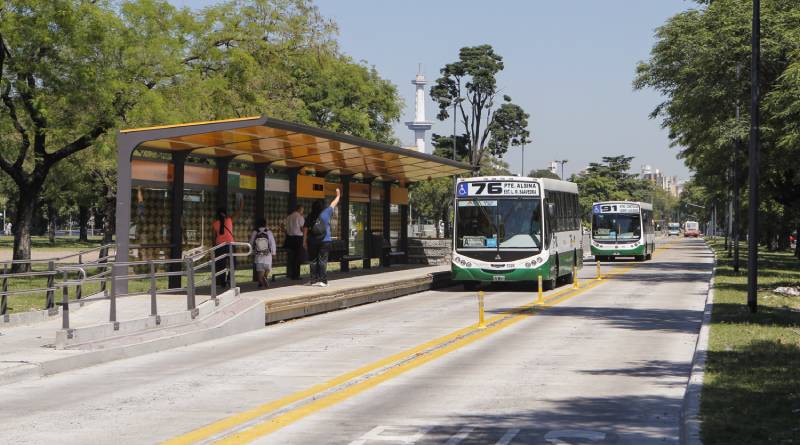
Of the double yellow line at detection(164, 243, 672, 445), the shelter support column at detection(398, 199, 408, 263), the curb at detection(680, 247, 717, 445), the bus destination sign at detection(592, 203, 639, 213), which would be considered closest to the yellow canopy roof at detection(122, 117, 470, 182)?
the shelter support column at detection(398, 199, 408, 263)

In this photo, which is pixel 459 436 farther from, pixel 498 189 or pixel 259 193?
pixel 498 189

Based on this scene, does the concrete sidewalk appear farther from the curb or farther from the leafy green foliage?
the leafy green foliage

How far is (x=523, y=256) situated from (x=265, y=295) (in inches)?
400

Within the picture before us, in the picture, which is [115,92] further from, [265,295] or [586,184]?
[586,184]

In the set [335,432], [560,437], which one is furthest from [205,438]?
[560,437]

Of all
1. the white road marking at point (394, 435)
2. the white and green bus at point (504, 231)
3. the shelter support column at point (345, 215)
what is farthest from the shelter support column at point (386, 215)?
the white road marking at point (394, 435)

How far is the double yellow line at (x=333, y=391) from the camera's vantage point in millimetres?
9180

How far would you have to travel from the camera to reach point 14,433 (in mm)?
9305

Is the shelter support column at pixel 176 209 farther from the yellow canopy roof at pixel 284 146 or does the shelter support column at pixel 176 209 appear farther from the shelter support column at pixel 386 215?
the shelter support column at pixel 386 215

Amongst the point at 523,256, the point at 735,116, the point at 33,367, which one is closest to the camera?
the point at 33,367

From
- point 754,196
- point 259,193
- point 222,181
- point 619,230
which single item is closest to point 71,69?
point 259,193

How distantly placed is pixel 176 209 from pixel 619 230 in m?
39.4

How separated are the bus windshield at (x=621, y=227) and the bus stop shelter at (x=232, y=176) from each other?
25.9 meters

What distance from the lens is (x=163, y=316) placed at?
1788 centimetres
